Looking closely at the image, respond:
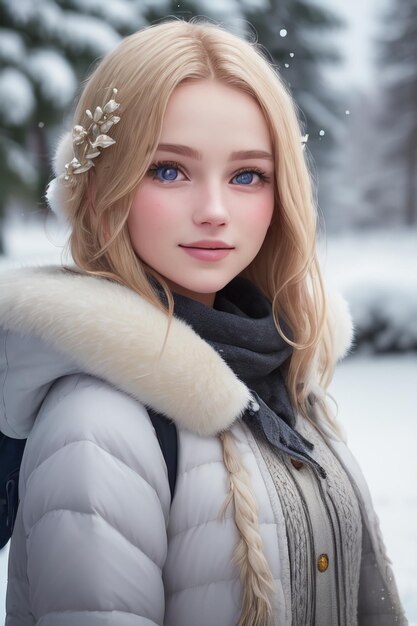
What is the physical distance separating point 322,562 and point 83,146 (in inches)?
38.9

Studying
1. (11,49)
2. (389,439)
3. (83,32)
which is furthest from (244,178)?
(11,49)

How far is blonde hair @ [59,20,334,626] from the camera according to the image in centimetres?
146

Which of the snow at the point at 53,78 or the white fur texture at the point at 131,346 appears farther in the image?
the snow at the point at 53,78

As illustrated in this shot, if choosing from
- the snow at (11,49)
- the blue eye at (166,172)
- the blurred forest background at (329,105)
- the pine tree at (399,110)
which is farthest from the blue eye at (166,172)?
the pine tree at (399,110)

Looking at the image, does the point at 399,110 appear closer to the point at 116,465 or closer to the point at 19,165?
the point at 19,165

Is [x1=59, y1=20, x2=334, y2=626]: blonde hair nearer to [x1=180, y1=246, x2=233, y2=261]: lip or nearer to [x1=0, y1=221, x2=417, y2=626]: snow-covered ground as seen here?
[x1=180, y1=246, x2=233, y2=261]: lip

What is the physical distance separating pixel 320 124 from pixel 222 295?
773cm

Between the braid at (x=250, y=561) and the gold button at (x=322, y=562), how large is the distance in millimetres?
161

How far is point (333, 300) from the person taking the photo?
1.95m

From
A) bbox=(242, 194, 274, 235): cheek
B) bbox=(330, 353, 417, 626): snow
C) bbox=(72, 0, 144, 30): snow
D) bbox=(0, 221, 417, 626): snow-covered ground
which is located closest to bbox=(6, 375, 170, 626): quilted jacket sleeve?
bbox=(242, 194, 274, 235): cheek

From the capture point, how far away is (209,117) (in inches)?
58.4

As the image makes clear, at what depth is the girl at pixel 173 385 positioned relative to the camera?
1297 millimetres

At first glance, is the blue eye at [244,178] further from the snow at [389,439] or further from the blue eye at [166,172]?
the snow at [389,439]

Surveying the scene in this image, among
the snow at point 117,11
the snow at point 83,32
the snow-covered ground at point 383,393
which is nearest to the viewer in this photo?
the snow-covered ground at point 383,393
